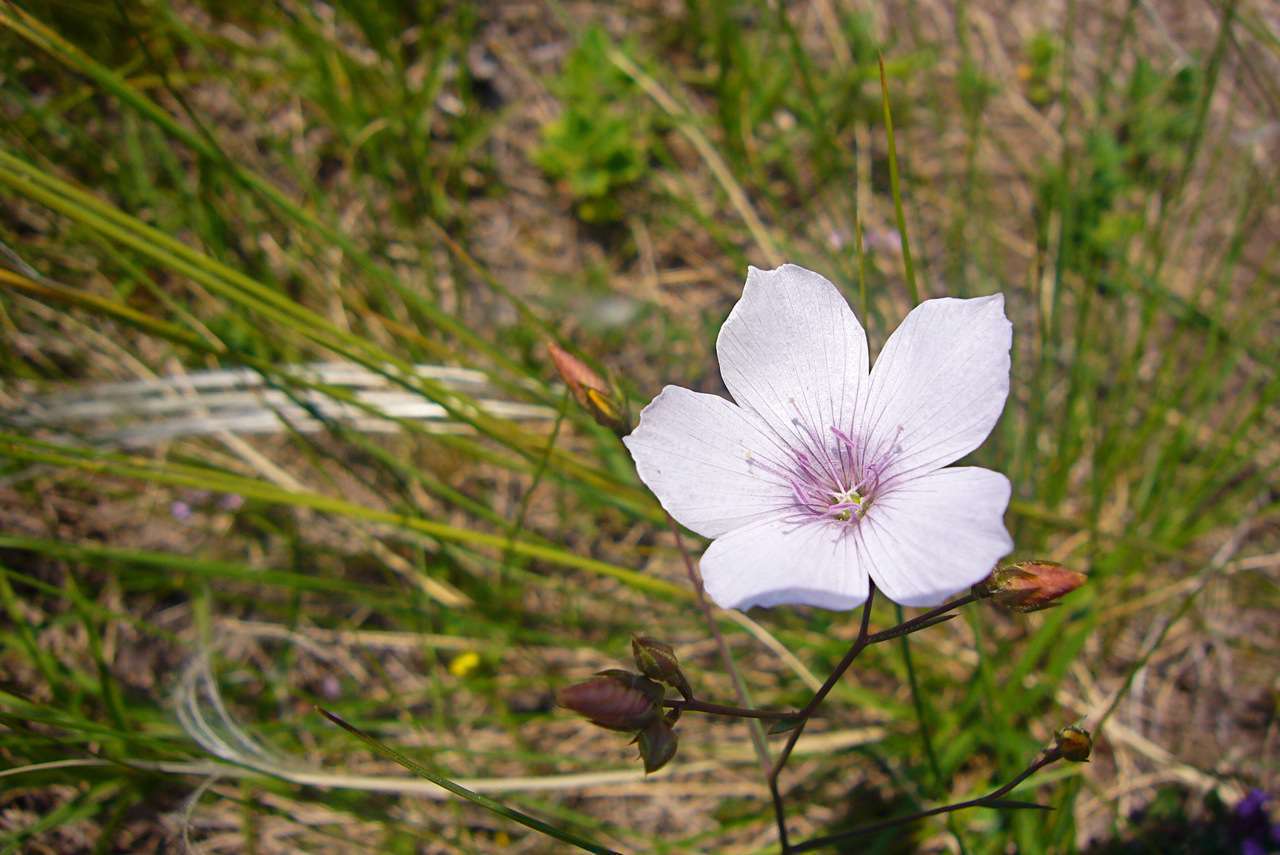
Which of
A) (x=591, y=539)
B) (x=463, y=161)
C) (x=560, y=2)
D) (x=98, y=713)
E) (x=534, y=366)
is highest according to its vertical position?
(x=560, y=2)

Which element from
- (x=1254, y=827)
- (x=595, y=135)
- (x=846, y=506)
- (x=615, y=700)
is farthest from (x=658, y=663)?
(x=595, y=135)

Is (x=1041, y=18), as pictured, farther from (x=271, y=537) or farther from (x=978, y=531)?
(x=271, y=537)

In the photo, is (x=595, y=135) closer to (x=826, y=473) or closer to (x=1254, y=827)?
(x=826, y=473)

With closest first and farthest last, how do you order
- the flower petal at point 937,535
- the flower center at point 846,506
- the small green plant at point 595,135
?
the flower petal at point 937,535 → the flower center at point 846,506 → the small green plant at point 595,135

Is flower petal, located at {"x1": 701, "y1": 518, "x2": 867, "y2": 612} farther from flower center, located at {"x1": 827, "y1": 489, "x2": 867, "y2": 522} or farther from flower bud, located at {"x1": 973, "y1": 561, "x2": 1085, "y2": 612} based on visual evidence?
flower bud, located at {"x1": 973, "y1": 561, "x2": 1085, "y2": 612}

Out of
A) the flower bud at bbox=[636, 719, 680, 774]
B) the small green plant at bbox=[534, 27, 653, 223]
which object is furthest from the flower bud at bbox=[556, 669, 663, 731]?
the small green plant at bbox=[534, 27, 653, 223]

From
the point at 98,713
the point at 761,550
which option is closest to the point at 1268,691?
the point at 761,550

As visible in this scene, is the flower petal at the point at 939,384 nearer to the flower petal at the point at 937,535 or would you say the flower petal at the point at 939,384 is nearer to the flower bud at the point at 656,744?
the flower petal at the point at 937,535

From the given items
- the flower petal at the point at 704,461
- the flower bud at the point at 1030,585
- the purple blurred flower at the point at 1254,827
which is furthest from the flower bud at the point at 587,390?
the purple blurred flower at the point at 1254,827
